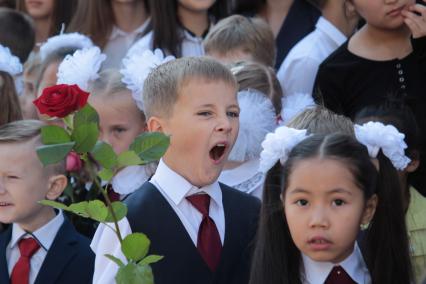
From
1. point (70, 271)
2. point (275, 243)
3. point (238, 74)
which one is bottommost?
point (70, 271)

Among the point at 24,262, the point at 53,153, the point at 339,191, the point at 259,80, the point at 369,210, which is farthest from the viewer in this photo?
the point at 259,80

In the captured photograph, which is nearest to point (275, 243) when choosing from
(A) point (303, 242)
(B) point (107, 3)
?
(A) point (303, 242)

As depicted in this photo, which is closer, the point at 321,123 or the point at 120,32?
the point at 321,123

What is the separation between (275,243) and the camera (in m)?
3.42

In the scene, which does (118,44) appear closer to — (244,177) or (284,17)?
(284,17)

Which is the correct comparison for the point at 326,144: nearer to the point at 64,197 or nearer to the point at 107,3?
the point at 64,197

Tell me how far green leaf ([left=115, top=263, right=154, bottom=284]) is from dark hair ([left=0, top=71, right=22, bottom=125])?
251 centimetres

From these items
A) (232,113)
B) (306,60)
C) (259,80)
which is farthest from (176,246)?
(306,60)

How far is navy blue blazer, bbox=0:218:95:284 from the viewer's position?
4035 mm

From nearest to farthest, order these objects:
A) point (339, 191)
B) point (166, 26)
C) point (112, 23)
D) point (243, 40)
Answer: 1. point (339, 191)
2. point (243, 40)
3. point (166, 26)
4. point (112, 23)

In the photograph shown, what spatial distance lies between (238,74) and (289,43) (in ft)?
3.64

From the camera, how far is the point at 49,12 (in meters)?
6.34

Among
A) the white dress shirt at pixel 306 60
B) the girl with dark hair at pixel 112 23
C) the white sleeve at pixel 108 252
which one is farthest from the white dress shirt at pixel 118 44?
the white sleeve at pixel 108 252

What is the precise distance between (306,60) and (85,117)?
8.78 feet
